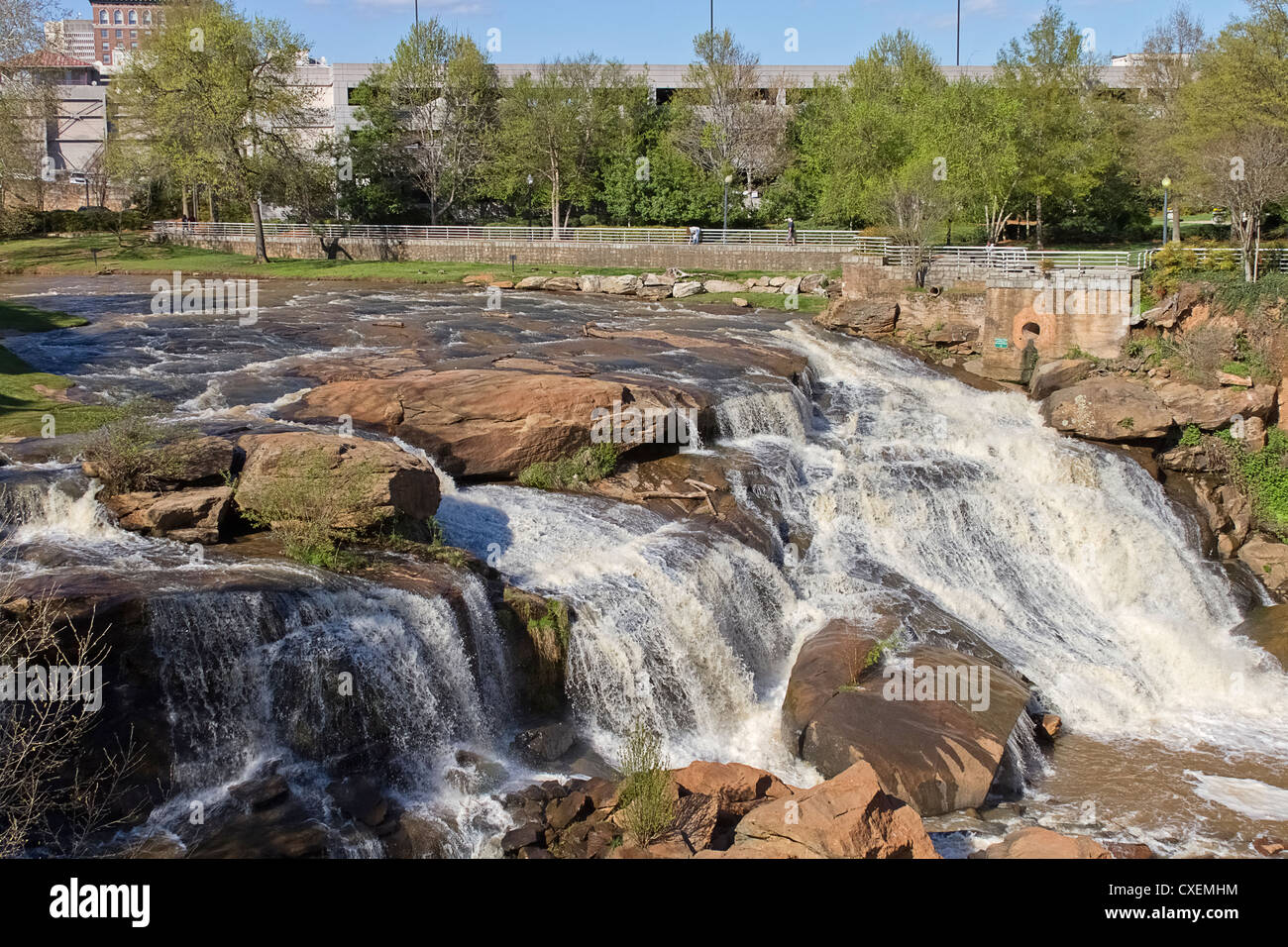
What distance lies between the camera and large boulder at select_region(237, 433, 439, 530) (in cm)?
1470

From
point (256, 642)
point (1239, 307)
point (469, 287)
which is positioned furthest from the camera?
point (469, 287)

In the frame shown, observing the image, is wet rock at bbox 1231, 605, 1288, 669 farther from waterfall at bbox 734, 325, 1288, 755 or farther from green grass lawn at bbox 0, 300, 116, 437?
green grass lawn at bbox 0, 300, 116, 437

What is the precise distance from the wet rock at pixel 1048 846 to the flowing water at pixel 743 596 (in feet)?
5.03

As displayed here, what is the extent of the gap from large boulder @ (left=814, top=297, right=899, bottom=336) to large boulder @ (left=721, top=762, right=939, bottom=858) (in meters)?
21.9

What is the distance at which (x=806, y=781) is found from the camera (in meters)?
13.8

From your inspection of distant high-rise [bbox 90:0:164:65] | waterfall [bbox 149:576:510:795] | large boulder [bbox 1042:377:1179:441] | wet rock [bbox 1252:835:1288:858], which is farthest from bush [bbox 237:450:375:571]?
distant high-rise [bbox 90:0:164:65]

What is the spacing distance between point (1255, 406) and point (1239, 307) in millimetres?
3042

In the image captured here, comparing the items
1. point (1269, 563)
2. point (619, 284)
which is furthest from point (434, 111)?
point (1269, 563)

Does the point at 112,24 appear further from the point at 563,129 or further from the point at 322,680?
the point at 322,680

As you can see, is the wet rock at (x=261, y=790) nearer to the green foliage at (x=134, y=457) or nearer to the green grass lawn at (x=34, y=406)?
the green foliage at (x=134, y=457)

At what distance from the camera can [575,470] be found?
1925cm

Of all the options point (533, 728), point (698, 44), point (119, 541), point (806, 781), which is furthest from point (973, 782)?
point (698, 44)

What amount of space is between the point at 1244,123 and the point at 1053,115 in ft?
30.1

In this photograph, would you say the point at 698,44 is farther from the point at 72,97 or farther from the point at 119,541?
the point at 119,541
